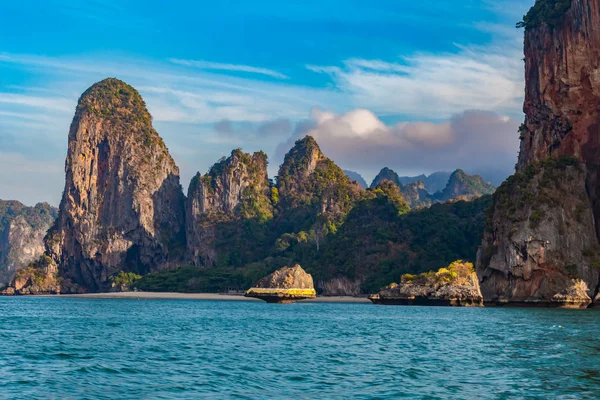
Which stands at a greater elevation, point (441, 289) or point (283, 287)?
point (441, 289)

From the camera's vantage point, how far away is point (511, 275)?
104 metres

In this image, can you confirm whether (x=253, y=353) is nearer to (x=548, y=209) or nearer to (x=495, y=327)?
(x=495, y=327)

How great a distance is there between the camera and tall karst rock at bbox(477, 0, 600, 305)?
3999 inches

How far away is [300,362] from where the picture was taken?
37.3 meters

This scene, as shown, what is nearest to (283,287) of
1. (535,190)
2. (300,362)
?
(535,190)

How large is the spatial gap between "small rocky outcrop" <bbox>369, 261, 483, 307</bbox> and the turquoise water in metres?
43.5

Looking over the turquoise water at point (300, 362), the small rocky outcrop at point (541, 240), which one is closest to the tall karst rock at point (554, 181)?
the small rocky outcrop at point (541, 240)

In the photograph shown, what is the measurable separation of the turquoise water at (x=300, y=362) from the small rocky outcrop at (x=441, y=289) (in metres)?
43.5

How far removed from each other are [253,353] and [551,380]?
16978 mm

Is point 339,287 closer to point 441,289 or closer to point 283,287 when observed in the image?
point 283,287

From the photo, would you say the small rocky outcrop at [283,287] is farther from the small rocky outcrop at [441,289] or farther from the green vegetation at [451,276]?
the green vegetation at [451,276]

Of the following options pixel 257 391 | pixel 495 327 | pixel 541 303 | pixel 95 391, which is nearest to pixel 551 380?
pixel 257 391

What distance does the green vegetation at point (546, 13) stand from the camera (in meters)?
116

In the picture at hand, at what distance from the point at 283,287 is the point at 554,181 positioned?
43994 millimetres
